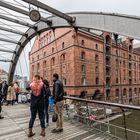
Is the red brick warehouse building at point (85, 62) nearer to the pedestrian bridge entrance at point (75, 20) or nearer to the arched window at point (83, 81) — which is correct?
the arched window at point (83, 81)

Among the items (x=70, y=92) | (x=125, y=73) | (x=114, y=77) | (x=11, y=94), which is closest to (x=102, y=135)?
(x=11, y=94)

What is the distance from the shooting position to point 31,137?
546 centimetres

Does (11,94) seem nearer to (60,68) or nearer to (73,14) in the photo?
(73,14)

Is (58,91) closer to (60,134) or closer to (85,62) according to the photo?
(60,134)

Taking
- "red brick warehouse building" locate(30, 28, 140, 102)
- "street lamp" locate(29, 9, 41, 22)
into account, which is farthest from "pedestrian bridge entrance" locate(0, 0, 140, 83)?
"red brick warehouse building" locate(30, 28, 140, 102)

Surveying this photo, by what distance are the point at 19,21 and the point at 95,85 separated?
31.0 metres

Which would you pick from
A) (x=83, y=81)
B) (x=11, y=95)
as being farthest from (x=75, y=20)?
(x=83, y=81)

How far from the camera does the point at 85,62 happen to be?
128 feet

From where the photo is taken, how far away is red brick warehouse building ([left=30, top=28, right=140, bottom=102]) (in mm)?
36656

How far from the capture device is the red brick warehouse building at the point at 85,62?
36656 mm

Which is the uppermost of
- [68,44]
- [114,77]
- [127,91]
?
[68,44]

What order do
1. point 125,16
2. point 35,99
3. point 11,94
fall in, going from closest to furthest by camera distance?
point 35,99, point 125,16, point 11,94

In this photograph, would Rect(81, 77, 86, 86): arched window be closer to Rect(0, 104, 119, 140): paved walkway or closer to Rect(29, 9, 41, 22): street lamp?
Rect(29, 9, 41, 22): street lamp

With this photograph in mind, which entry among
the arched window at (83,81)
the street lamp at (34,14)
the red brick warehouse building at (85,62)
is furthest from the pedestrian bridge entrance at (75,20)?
the arched window at (83,81)
